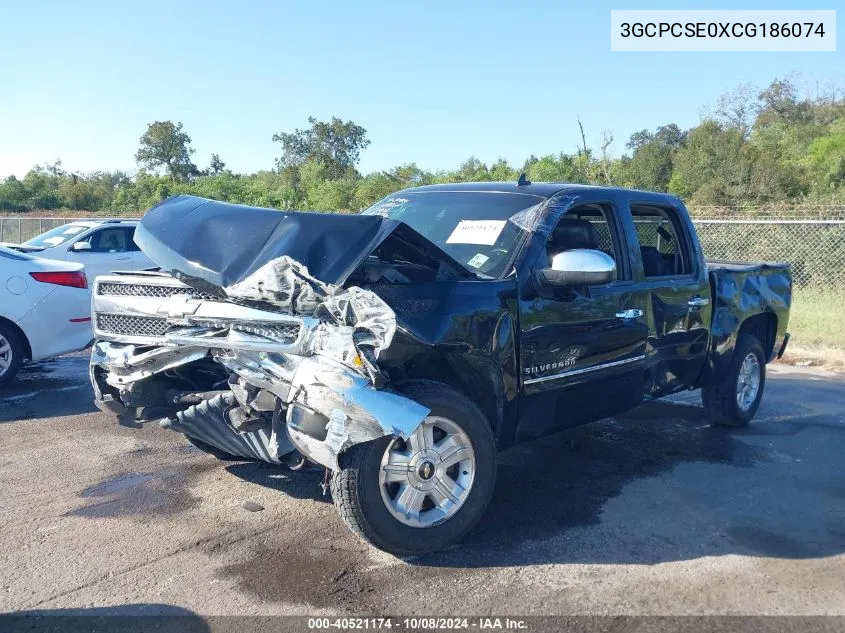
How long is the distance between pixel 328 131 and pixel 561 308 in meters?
40.0

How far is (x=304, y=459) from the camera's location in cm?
391

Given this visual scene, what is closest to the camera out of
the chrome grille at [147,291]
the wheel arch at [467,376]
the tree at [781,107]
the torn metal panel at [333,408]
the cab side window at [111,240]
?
the torn metal panel at [333,408]

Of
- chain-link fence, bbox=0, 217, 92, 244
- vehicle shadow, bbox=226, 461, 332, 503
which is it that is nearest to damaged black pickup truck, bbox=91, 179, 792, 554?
vehicle shadow, bbox=226, 461, 332, 503

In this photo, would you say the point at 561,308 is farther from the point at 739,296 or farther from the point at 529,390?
the point at 739,296

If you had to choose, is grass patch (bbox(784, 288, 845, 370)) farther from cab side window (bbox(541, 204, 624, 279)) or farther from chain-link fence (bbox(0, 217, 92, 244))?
chain-link fence (bbox(0, 217, 92, 244))

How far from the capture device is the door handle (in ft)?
16.6

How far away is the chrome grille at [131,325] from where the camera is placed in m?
4.24

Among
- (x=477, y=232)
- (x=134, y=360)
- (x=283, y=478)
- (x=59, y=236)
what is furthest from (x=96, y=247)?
(x=477, y=232)

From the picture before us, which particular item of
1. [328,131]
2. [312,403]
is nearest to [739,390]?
[312,403]

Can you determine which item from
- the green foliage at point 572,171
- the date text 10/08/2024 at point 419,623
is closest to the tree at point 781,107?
the green foliage at point 572,171

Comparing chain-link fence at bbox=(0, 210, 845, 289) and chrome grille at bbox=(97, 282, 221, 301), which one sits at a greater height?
chrome grille at bbox=(97, 282, 221, 301)

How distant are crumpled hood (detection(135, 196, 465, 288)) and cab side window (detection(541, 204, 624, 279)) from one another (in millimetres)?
1036

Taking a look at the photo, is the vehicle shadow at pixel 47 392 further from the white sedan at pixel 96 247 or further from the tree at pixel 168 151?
the tree at pixel 168 151

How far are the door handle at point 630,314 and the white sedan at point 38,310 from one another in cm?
535
